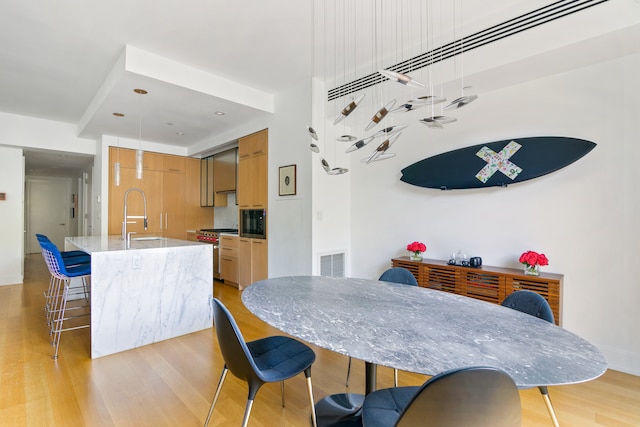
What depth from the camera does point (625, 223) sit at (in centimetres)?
240

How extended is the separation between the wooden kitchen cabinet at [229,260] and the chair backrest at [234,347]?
362 centimetres

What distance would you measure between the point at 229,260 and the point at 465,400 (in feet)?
15.4

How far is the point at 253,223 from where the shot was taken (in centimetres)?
469

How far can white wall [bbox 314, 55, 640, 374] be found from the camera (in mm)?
2398

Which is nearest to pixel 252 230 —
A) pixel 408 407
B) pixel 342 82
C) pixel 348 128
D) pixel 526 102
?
pixel 348 128

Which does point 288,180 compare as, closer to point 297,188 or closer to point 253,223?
point 297,188

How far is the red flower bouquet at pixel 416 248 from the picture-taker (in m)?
3.34

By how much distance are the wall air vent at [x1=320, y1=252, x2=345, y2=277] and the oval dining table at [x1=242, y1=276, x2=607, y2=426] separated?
184 centimetres

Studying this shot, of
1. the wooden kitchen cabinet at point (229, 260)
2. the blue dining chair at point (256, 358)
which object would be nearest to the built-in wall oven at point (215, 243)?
the wooden kitchen cabinet at point (229, 260)

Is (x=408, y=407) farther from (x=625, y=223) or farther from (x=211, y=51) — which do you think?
(x=211, y=51)

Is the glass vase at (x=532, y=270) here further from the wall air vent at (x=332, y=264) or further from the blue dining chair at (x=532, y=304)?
the wall air vent at (x=332, y=264)

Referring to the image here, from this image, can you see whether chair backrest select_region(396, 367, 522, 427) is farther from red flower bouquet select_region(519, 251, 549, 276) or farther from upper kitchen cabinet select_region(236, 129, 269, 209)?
upper kitchen cabinet select_region(236, 129, 269, 209)

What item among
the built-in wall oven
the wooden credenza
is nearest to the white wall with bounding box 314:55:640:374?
the wooden credenza

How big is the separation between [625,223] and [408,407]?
2.68m
